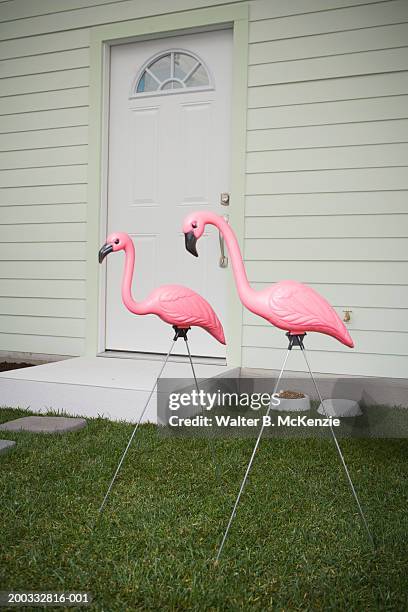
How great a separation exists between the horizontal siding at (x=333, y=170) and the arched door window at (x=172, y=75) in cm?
47

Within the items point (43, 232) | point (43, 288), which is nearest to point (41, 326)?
point (43, 288)

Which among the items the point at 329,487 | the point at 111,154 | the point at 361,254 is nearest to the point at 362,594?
the point at 329,487

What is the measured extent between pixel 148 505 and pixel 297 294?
3.24ft

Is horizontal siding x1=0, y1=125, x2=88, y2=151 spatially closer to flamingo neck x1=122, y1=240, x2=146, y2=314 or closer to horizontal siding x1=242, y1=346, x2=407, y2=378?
horizontal siding x1=242, y1=346, x2=407, y2=378

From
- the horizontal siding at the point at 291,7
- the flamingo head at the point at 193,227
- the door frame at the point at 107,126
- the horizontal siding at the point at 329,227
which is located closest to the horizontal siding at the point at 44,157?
the door frame at the point at 107,126

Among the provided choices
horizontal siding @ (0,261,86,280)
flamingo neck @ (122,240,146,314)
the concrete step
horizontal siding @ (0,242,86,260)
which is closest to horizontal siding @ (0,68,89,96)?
horizontal siding @ (0,242,86,260)

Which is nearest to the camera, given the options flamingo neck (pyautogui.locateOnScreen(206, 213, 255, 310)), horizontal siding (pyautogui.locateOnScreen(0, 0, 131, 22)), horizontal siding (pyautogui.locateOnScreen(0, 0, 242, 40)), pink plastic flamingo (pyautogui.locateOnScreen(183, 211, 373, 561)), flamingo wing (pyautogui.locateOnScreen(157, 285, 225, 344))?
pink plastic flamingo (pyautogui.locateOnScreen(183, 211, 373, 561))

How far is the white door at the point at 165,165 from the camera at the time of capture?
458 centimetres

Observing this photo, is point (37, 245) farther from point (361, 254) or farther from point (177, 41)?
point (361, 254)

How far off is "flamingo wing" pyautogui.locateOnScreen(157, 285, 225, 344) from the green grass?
0.69 m

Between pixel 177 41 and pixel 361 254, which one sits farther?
pixel 177 41

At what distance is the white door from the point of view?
15.0 feet

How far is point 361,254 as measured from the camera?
410 centimetres

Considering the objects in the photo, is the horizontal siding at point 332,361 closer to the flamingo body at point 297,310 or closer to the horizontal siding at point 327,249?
the horizontal siding at point 327,249
